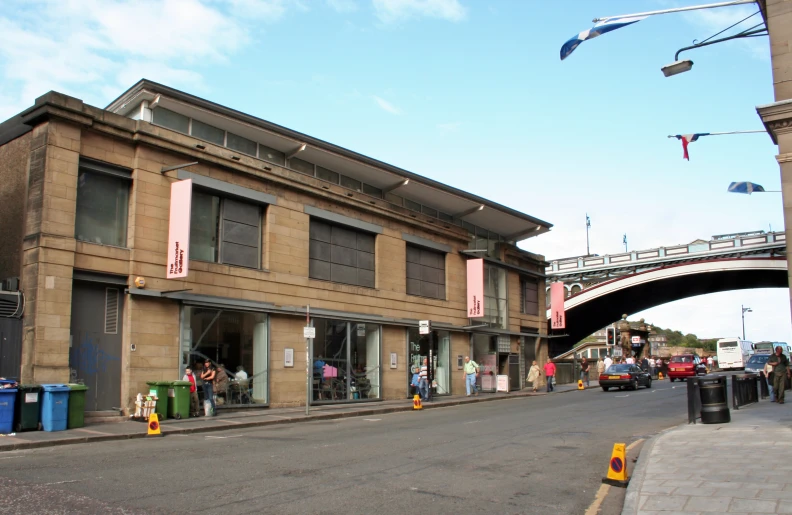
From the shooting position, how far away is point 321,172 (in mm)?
26156

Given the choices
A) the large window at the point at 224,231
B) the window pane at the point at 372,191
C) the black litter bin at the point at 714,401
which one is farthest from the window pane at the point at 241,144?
the black litter bin at the point at 714,401

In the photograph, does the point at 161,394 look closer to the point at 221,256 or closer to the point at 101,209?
the point at 221,256

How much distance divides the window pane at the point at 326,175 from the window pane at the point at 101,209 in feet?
27.7

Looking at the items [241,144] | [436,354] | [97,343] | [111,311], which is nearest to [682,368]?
[436,354]

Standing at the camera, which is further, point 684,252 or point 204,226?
point 684,252

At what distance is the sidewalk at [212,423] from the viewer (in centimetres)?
1348

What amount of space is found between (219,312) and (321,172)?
7655mm

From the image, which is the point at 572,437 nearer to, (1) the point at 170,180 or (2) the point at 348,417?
(2) the point at 348,417

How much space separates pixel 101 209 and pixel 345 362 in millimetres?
10622

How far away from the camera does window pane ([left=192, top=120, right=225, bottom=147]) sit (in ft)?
71.4

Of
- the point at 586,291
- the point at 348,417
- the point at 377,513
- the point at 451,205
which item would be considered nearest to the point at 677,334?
the point at 586,291

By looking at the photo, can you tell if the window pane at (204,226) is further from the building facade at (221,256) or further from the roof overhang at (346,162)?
the roof overhang at (346,162)

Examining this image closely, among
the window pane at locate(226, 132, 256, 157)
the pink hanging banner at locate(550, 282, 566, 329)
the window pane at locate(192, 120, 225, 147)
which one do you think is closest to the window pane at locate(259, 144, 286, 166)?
the window pane at locate(226, 132, 256, 157)

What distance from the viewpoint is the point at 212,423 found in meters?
17.3
